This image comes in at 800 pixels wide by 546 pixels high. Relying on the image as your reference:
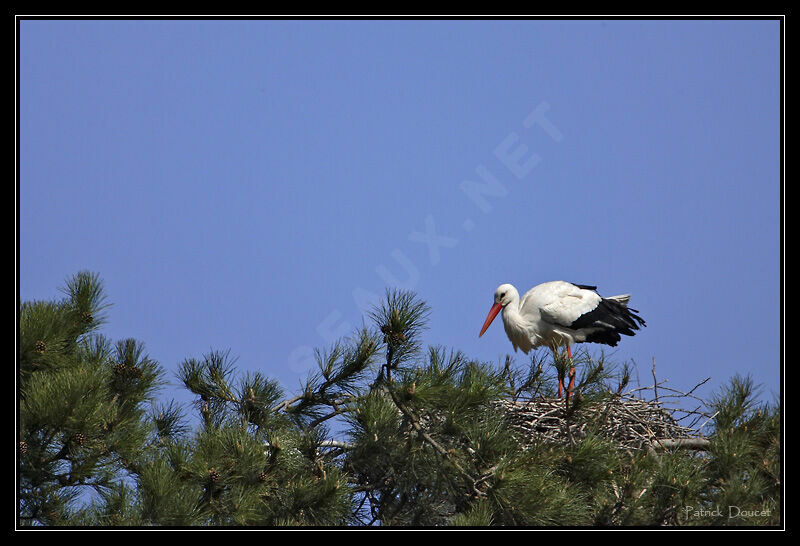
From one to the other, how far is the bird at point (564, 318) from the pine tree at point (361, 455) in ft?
7.64

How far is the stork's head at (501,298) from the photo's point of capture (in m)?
8.43

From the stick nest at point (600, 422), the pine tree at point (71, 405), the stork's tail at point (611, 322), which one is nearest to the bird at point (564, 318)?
the stork's tail at point (611, 322)

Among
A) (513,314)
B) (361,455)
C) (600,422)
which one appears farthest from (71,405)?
(513,314)

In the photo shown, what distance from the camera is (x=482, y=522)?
181 inches

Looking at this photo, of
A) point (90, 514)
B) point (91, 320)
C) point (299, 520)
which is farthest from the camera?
point (91, 320)

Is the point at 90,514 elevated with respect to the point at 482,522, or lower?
elevated

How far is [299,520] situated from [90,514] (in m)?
1.26

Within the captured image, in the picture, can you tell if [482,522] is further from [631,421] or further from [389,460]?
[631,421]

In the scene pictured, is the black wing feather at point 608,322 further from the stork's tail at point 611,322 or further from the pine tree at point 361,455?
the pine tree at point 361,455

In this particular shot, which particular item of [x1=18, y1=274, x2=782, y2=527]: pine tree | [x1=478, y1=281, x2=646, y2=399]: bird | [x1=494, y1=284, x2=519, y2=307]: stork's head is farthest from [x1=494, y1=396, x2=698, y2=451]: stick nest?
[x1=494, y1=284, x2=519, y2=307]: stork's head

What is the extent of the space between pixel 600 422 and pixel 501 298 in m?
2.76

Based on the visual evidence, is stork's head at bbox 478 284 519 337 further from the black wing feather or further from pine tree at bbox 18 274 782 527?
pine tree at bbox 18 274 782 527

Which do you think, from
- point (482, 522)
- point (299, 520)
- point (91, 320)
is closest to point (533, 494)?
point (482, 522)
